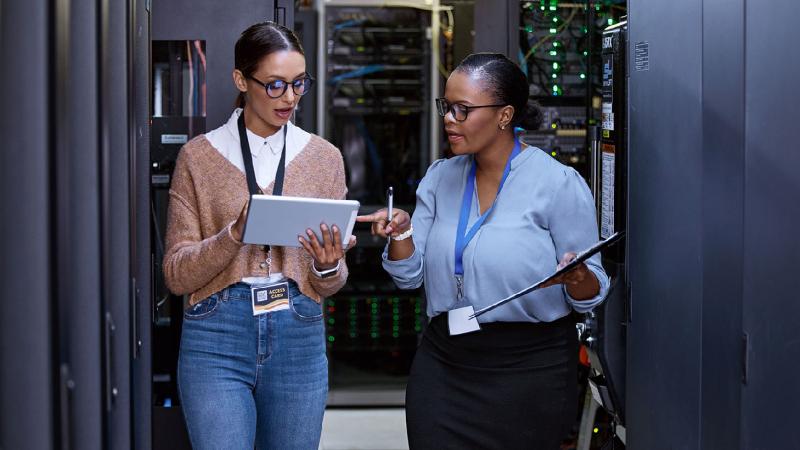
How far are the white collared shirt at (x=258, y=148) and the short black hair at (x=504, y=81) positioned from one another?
49 cm

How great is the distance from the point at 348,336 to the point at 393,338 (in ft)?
0.85

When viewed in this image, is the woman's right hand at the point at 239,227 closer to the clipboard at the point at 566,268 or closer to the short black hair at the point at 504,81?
the clipboard at the point at 566,268

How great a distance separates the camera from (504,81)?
114 inches

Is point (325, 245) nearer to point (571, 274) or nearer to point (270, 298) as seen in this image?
point (270, 298)

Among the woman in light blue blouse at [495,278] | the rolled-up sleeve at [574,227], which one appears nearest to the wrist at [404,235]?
the woman in light blue blouse at [495,278]

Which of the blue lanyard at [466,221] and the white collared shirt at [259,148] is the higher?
the white collared shirt at [259,148]

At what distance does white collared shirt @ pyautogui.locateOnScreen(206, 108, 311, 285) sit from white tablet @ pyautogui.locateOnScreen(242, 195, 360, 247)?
0.26 meters

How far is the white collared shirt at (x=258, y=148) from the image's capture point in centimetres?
277
